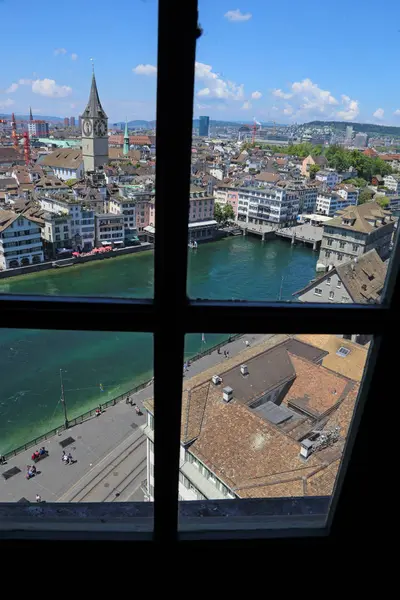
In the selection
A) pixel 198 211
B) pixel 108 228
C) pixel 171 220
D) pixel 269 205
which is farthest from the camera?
pixel 269 205

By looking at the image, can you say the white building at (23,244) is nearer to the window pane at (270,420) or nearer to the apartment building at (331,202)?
the window pane at (270,420)

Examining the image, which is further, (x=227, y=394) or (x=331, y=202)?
(x=331, y=202)

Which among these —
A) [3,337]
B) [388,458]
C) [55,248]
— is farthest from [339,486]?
[3,337]

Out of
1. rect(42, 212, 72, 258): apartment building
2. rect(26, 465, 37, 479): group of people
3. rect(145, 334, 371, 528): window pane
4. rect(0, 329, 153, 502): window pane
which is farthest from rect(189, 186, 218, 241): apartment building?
rect(26, 465, 37, 479): group of people

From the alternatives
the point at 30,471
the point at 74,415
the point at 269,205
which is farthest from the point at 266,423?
the point at 269,205

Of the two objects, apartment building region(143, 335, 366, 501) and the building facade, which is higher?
the building facade

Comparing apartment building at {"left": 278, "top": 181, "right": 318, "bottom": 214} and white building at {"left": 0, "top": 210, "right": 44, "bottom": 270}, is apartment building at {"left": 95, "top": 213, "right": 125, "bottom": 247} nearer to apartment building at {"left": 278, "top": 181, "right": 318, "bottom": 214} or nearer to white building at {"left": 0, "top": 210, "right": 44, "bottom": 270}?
white building at {"left": 0, "top": 210, "right": 44, "bottom": 270}

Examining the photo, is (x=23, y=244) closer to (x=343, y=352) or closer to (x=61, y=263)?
(x=61, y=263)
